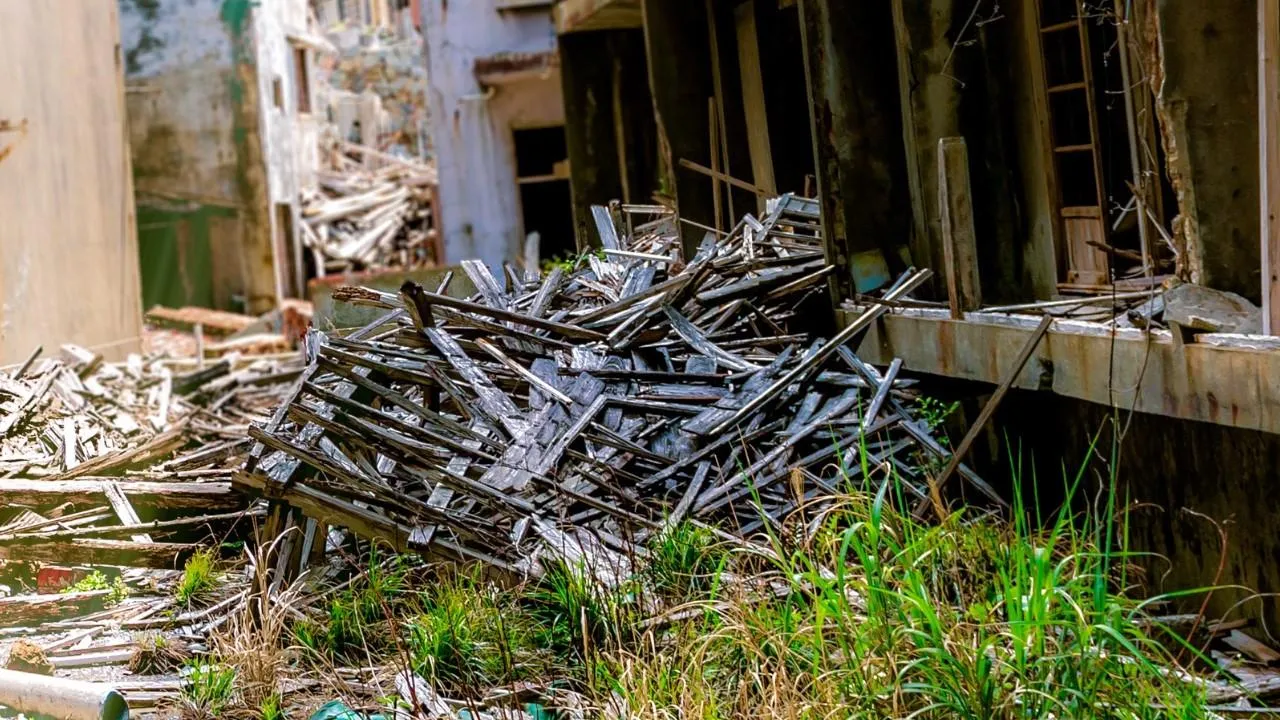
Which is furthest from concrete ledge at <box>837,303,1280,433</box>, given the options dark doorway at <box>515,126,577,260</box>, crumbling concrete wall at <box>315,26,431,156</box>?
crumbling concrete wall at <box>315,26,431,156</box>

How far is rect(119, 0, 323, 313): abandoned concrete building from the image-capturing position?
89.1ft

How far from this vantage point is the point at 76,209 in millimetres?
15812

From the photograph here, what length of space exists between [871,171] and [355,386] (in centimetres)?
334

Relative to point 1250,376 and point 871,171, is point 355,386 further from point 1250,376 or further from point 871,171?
point 1250,376

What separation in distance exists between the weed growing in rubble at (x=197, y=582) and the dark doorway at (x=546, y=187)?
1531cm

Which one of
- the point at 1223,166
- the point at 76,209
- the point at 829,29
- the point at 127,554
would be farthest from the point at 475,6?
the point at 1223,166

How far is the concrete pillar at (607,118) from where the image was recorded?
16.1 meters

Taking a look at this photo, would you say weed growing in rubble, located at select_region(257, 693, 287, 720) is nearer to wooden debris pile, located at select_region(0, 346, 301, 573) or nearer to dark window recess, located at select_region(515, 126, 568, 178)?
wooden debris pile, located at select_region(0, 346, 301, 573)

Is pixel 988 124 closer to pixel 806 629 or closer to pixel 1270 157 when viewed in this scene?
pixel 1270 157

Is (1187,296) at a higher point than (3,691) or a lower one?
higher

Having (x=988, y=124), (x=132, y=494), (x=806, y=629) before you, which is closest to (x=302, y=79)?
(x=132, y=494)

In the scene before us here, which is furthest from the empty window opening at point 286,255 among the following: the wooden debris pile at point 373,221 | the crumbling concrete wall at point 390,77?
the crumbling concrete wall at point 390,77

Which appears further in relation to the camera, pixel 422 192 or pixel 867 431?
pixel 422 192

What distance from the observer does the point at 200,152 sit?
89.6ft
